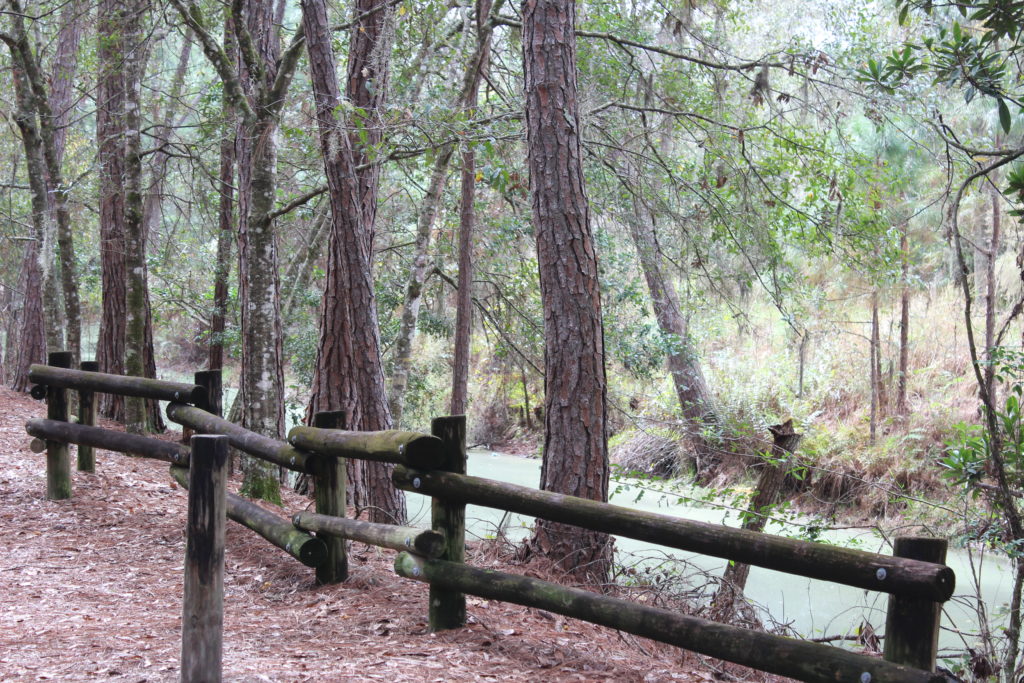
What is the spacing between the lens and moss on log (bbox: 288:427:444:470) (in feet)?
14.1

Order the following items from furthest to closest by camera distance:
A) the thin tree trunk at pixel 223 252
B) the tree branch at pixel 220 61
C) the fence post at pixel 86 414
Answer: the thin tree trunk at pixel 223 252 → the tree branch at pixel 220 61 → the fence post at pixel 86 414

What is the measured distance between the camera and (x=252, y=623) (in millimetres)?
4578

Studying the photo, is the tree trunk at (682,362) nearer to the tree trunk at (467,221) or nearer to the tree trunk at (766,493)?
the tree trunk at (467,221)

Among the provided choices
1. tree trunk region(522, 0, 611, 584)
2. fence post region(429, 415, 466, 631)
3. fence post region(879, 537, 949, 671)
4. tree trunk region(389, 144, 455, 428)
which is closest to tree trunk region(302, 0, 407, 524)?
tree trunk region(389, 144, 455, 428)

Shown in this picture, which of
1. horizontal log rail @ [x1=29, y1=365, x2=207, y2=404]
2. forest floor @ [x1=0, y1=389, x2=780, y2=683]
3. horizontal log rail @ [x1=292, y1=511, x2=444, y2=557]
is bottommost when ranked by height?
forest floor @ [x1=0, y1=389, x2=780, y2=683]

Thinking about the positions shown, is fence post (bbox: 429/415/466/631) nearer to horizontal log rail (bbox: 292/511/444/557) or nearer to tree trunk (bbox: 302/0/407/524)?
horizontal log rail (bbox: 292/511/444/557)

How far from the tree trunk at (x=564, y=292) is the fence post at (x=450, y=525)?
5.04ft

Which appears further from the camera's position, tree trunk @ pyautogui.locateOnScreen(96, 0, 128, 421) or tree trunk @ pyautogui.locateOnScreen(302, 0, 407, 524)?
tree trunk @ pyautogui.locateOnScreen(96, 0, 128, 421)

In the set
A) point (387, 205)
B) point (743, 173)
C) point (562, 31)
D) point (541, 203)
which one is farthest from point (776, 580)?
point (387, 205)

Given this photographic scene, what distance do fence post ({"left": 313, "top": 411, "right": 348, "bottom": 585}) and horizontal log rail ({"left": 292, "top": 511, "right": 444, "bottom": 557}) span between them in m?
0.09

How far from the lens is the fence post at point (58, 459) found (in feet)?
23.2

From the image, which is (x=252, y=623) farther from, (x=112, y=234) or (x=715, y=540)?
(x=112, y=234)

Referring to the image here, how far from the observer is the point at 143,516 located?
683 centimetres

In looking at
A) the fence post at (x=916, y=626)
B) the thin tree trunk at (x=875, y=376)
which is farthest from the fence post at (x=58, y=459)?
the thin tree trunk at (x=875, y=376)
